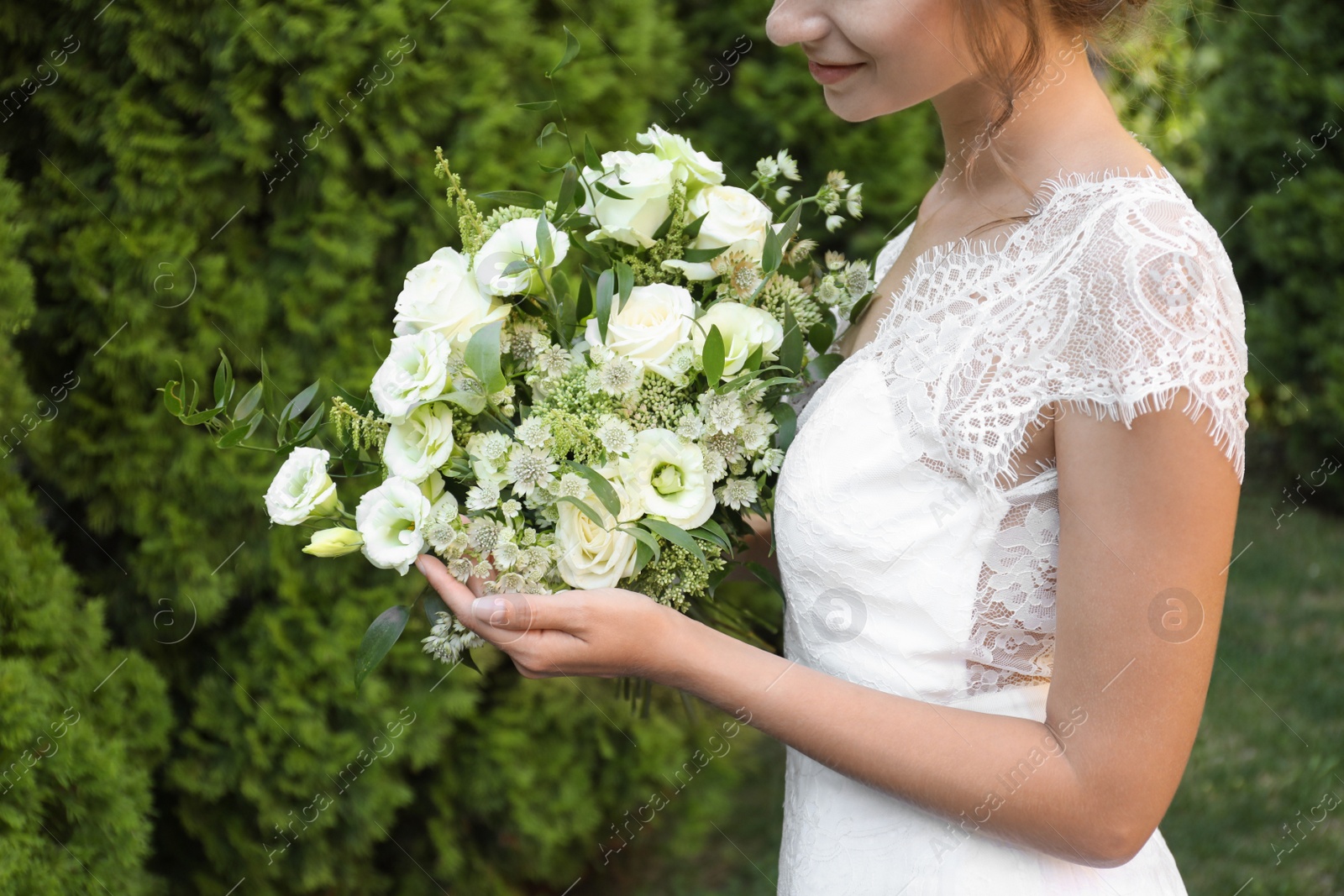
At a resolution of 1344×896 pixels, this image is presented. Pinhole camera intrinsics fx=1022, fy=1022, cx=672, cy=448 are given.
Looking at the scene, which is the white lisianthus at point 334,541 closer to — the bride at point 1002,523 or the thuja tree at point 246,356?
the bride at point 1002,523

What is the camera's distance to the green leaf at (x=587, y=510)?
1364 mm

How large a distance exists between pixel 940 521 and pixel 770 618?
7.96 feet

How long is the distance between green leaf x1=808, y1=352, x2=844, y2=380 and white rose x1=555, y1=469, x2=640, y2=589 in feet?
1.52

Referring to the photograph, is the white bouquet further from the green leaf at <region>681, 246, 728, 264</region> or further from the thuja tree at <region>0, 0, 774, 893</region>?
the thuja tree at <region>0, 0, 774, 893</region>

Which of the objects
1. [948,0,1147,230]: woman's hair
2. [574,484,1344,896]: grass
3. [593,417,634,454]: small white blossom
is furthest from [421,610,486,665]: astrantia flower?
[574,484,1344,896]: grass

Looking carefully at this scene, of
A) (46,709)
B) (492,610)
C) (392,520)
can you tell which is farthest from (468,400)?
(46,709)

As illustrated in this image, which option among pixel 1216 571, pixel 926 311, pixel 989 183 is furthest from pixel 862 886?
pixel 989 183

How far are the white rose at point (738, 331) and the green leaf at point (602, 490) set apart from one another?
28 centimetres

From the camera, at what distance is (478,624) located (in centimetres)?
141

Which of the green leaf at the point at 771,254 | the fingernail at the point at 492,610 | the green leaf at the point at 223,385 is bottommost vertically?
the green leaf at the point at 771,254

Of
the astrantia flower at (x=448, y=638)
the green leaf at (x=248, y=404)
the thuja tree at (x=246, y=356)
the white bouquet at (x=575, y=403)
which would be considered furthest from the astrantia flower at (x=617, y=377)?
the thuja tree at (x=246, y=356)

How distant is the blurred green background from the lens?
2.29m

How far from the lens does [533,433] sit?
1430 millimetres

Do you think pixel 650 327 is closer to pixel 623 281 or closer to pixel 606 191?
pixel 623 281
